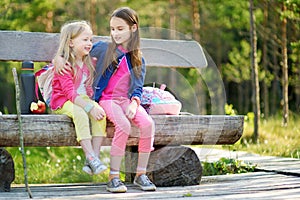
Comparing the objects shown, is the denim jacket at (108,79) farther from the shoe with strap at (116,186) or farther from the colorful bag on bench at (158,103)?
the shoe with strap at (116,186)

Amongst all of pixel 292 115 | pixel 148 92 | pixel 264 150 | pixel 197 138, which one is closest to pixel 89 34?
pixel 148 92

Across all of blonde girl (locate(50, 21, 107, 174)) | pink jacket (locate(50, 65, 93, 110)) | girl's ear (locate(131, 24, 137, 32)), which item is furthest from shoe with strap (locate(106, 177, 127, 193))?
girl's ear (locate(131, 24, 137, 32))

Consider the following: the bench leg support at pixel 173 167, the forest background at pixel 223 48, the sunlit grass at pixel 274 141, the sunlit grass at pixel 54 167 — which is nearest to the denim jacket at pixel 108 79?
the bench leg support at pixel 173 167

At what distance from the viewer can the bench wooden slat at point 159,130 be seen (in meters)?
3.51

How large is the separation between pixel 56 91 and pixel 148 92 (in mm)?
631

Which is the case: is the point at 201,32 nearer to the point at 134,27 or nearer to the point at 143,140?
the point at 134,27

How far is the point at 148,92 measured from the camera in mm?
4051

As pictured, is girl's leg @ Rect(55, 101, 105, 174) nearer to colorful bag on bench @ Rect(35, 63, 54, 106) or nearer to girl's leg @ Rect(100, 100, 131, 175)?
girl's leg @ Rect(100, 100, 131, 175)

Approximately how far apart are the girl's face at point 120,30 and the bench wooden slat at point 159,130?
21.8 inches

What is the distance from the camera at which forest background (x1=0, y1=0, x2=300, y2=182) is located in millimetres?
7063

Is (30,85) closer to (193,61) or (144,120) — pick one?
(144,120)

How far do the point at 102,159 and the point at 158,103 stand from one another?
7.71 feet

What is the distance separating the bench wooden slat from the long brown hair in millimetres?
377

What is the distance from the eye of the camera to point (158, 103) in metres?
3.98
